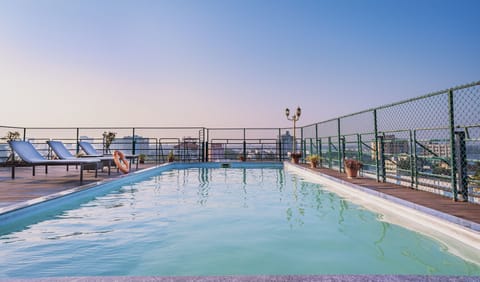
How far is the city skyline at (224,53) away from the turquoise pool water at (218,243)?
4883 mm

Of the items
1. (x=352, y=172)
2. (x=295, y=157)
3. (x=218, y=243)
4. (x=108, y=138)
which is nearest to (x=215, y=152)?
(x=295, y=157)

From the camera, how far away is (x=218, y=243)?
8.27 feet

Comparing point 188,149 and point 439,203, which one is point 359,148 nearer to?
point 439,203

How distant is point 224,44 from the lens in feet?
30.9

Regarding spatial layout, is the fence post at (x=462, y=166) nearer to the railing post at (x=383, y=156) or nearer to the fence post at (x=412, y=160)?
the fence post at (x=412, y=160)

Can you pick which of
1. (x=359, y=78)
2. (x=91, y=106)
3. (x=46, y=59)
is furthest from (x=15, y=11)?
(x=359, y=78)

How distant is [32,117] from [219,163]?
816cm

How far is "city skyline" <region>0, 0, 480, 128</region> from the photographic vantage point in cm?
757

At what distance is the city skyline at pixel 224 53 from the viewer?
757 cm

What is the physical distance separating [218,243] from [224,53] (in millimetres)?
8114

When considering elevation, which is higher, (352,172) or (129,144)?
(129,144)

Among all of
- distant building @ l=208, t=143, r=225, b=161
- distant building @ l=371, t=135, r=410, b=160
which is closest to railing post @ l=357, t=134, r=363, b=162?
distant building @ l=371, t=135, r=410, b=160

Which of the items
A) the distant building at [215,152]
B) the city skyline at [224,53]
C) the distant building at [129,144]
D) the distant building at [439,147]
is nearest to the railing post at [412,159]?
the distant building at [439,147]

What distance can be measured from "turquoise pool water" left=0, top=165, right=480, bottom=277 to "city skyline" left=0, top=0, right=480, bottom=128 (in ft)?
16.0
